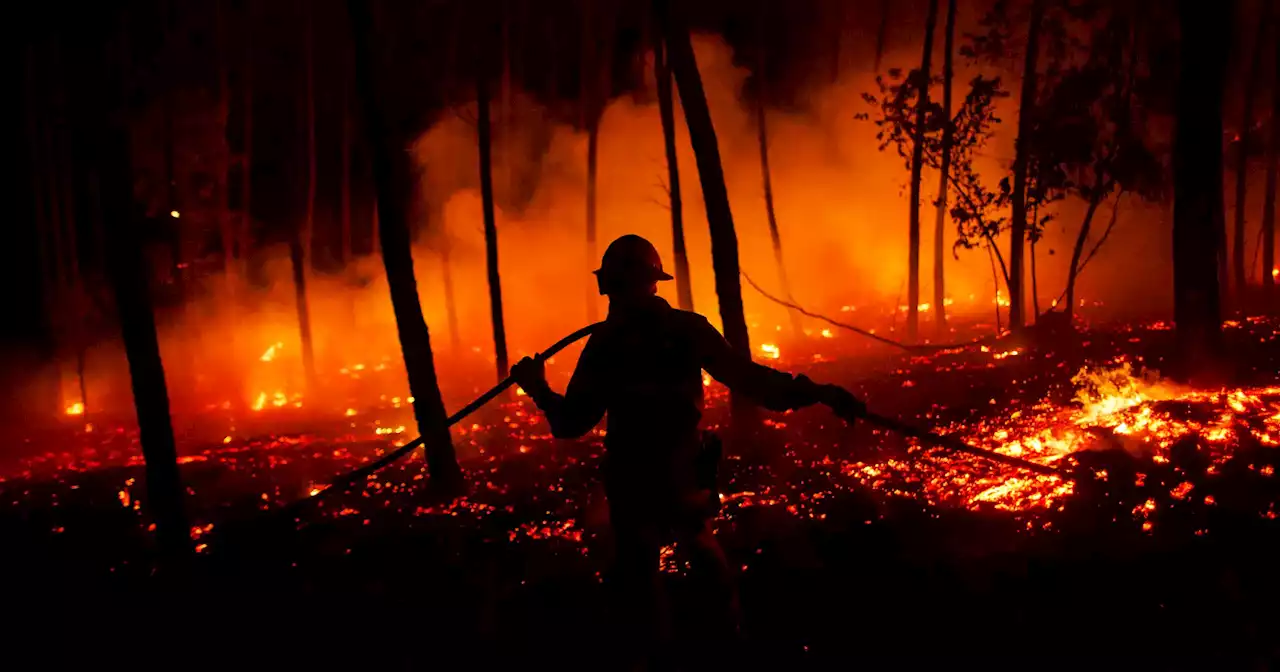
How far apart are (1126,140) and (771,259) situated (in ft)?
53.8

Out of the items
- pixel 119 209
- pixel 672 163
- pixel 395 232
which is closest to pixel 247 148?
pixel 672 163

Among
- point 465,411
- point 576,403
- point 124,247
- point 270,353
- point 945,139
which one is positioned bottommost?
point 270,353

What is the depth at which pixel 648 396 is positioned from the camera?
12.9 feet

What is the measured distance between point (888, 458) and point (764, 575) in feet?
11.3

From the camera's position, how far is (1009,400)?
11242 millimetres

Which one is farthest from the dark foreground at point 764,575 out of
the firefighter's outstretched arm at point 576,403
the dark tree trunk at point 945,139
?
the dark tree trunk at point 945,139

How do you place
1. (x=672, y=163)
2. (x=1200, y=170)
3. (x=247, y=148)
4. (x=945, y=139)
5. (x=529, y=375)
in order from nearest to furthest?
(x=529, y=375) < (x=1200, y=170) < (x=945, y=139) < (x=672, y=163) < (x=247, y=148)

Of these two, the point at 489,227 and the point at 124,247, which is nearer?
the point at 124,247

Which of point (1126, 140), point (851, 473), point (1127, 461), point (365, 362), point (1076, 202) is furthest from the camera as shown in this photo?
point (1076, 202)

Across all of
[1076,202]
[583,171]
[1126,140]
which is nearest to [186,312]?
[583,171]

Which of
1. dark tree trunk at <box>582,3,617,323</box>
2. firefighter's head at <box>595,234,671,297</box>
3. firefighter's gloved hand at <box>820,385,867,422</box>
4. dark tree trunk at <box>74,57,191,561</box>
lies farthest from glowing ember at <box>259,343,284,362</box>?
firefighter's gloved hand at <box>820,385,867,422</box>

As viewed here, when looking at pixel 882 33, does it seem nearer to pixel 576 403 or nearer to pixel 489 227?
pixel 489 227

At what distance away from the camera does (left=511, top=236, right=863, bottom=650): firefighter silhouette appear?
3928 millimetres

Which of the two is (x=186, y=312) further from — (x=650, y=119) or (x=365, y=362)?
(x=650, y=119)
